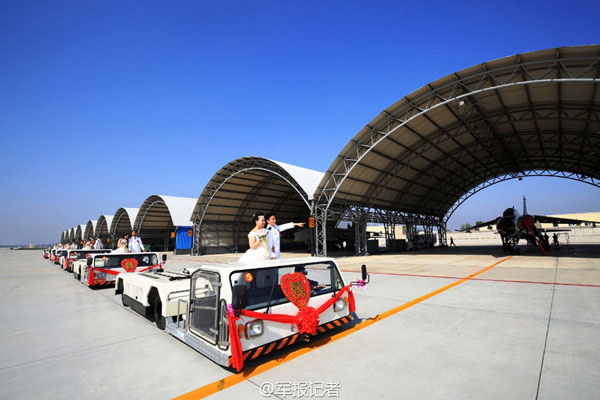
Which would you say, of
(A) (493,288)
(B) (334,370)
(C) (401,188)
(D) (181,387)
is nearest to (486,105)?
(C) (401,188)

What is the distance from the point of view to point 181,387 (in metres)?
3.38

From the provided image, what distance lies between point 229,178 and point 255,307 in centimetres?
2739

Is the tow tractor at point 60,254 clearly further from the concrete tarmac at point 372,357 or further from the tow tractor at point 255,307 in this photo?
the tow tractor at point 255,307

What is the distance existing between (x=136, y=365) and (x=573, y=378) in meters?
5.55

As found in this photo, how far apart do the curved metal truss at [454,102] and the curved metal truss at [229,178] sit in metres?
3.71

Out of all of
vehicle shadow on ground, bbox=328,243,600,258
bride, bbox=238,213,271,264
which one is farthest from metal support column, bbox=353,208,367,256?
bride, bbox=238,213,271,264

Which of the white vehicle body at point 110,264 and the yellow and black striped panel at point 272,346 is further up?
the white vehicle body at point 110,264

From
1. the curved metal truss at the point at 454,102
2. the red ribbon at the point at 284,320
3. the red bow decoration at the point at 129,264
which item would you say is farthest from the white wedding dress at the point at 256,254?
the curved metal truss at the point at 454,102

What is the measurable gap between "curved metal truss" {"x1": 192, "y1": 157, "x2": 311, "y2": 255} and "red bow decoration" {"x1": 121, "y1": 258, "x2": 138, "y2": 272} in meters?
15.2

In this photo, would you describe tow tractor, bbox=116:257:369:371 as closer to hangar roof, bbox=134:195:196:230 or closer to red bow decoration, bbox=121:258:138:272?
red bow decoration, bbox=121:258:138:272

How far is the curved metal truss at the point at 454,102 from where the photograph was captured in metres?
14.0

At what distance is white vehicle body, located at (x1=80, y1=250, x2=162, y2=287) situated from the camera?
9.80 meters

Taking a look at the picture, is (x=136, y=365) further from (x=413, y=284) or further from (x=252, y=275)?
(x=413, y=284)

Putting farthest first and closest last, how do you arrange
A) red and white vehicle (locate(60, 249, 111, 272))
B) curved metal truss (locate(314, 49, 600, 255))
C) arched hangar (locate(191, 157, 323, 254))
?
1. arched hangar (locate(191, 157, 323, 254))
2. curved metal truss (locate(314, 49, 600, 255))
3. red and white vehicle (locate(60, 249, 111, 272))
